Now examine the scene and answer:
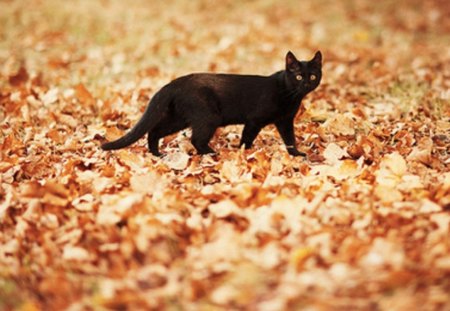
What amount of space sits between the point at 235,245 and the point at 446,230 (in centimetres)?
92

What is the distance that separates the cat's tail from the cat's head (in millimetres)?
963

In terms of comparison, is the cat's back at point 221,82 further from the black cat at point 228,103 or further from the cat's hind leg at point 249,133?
the cat's hind leg at point 249,133

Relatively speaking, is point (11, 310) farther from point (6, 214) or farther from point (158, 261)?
point (6, 214)

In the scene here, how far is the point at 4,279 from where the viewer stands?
2.36 m

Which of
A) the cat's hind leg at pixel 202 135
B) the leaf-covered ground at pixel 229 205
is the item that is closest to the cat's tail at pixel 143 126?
the leaf-covered ground at pixel 229 205

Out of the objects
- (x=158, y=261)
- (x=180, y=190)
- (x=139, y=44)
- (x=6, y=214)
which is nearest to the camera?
(x=158, y=261)

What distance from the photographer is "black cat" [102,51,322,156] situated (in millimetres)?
3846

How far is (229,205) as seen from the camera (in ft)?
8.93

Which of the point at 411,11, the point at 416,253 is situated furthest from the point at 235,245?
the point at 411,11

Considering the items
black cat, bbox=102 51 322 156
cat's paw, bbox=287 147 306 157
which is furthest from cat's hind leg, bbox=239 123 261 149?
cat's paw, bbox=287 147 306 157

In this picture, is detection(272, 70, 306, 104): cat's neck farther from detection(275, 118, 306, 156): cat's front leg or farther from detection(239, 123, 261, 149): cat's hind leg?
detection(239, 123, 261, 149): cat's hind leg

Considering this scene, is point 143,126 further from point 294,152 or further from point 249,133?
point 294,152

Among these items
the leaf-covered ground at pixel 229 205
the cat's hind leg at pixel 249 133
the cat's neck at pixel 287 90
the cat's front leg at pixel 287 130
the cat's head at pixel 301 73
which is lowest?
the leaf-covered ground at pixel 229 205

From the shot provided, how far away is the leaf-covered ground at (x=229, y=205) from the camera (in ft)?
7.14
